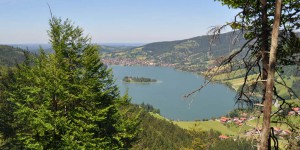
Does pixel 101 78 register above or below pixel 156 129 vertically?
above

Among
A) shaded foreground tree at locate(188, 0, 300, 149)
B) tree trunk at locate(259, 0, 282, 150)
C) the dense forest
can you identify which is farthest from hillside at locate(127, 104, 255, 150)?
tree trunk at locate(259, 0, 282, 150)

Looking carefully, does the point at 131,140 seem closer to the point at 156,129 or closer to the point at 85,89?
the point at 85,89

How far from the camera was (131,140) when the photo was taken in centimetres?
2403

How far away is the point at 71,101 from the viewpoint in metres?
20.2

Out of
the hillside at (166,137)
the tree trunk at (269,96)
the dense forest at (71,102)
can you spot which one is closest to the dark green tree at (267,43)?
the tree trunk at (269,96)

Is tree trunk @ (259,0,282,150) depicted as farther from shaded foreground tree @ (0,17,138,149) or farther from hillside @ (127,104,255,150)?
hillside @ (127,104,255,150)

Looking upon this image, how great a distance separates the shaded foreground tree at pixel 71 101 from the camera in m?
18.4

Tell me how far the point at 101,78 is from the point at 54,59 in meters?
4.01

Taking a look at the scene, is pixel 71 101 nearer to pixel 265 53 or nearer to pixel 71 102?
pixel 71 102

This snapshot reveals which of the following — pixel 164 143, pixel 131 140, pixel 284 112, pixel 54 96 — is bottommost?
pixel 164 143

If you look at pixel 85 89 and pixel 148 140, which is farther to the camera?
pixel 148 140

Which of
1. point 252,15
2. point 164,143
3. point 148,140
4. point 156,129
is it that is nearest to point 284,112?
point 252,15

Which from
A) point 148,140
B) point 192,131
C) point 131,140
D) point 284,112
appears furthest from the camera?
point 148,140

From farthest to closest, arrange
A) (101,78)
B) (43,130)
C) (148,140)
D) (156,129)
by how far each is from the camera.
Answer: (156,129), (148,140), (101,78), (43,130)
